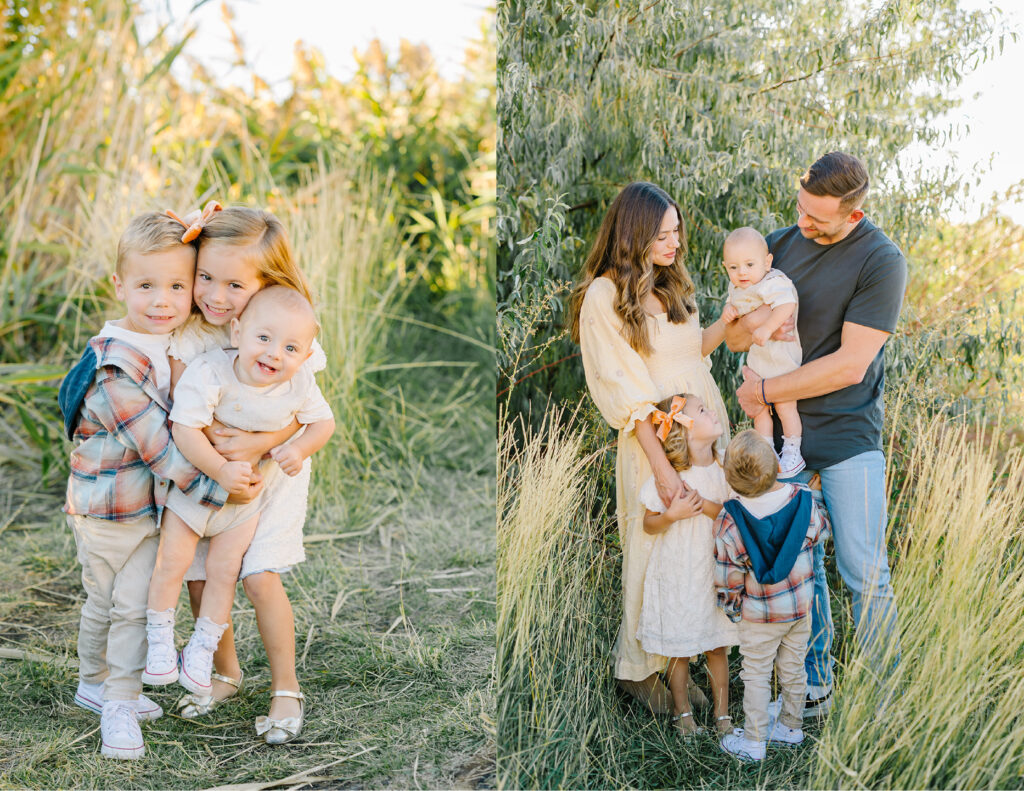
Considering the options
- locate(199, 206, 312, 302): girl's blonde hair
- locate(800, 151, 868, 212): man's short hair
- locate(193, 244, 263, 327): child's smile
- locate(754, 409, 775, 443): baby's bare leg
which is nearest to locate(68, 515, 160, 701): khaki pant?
locate(193, 244, 263, 327): child's smile

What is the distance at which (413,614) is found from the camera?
357cm

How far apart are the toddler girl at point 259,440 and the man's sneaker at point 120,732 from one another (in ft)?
0.61

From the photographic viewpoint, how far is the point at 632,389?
106 inches

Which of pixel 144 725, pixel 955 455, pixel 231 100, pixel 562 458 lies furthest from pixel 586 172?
pixel 231 100

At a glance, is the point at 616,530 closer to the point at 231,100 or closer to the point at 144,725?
the point at 144,725

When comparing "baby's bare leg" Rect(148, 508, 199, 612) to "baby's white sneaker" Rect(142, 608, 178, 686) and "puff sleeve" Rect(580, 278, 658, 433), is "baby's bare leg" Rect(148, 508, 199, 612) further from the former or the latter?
"puff sleeve" Rect(580, 278, 658, 433)

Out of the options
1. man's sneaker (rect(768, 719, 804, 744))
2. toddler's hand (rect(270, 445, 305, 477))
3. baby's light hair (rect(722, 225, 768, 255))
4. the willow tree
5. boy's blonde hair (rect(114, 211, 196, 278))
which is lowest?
man's sneaker (rect(768, 719, 804, 744))

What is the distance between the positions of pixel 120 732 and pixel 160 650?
0.95ft

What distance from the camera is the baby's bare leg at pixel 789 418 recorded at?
9.01 ft

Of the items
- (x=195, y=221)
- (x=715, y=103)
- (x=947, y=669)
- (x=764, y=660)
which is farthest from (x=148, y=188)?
(x=947, y=669)

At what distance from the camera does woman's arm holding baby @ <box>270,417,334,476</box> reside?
→ 2521mm

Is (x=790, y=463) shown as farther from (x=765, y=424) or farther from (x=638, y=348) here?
(x=638, y=348)

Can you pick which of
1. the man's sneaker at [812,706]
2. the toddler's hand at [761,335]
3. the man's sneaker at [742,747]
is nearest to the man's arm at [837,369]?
the toddler's hand at [761,335]

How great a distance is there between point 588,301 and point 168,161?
11.4 feet
